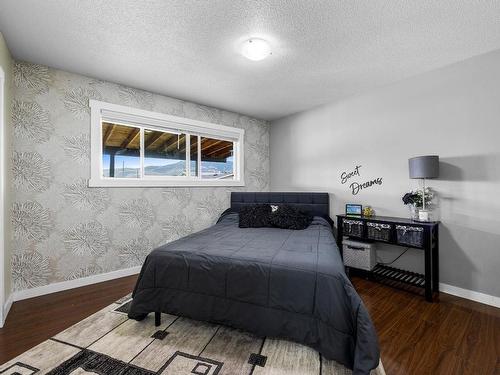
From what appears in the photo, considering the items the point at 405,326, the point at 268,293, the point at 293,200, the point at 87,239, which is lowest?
the point at 405,326

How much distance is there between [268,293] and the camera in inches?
63.8

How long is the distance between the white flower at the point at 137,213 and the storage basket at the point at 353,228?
263 centimetres

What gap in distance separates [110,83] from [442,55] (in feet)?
12.2

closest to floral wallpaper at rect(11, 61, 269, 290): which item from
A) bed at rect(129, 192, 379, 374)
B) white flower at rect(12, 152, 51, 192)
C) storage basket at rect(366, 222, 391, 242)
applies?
white flower at rect(12, 152, 51, 192)

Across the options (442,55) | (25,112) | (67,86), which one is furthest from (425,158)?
(25,112)

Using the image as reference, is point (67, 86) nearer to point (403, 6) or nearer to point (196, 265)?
point (196, 265)

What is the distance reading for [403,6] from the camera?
1711mm

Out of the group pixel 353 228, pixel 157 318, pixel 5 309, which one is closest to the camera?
pixel 157 318

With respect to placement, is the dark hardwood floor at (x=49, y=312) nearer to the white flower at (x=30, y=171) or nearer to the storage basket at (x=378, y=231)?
the white flower at (x=30, y=171)

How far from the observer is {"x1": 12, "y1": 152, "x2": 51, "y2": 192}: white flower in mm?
2393

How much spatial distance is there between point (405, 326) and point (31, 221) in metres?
3.70

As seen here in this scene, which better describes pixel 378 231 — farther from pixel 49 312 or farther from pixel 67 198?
pixel 67 198

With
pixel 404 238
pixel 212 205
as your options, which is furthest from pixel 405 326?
pixel 212 205

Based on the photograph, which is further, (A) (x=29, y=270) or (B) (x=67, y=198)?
(B) (x=67, y=198)
